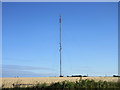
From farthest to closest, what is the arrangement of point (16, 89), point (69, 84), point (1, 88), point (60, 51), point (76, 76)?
1. point (76, 76)
2. point (60, 51)
3. point (69, 84)
4. point (1, 88)
5. point (16, 89)

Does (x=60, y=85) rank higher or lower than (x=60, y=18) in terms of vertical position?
lower

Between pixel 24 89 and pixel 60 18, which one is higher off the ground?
pixel 60 18

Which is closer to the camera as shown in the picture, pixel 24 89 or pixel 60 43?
pixel 24 89

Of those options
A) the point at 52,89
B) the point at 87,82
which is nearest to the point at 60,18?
the point at 87,82

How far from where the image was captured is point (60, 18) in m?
26.6

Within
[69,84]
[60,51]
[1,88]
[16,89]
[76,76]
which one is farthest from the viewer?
[76,76]

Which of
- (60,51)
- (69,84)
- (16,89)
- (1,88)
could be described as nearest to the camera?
(16,89)

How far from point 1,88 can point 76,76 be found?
1199 centimetres

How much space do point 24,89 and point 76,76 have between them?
12.1 metres

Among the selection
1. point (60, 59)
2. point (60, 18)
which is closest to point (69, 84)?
point (60, 59)

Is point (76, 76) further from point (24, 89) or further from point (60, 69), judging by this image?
point (24, 89)

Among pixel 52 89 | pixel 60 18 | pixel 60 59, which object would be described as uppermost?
pixel 60 18

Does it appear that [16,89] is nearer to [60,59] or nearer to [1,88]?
[1,88]

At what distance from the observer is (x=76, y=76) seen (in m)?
27.5
